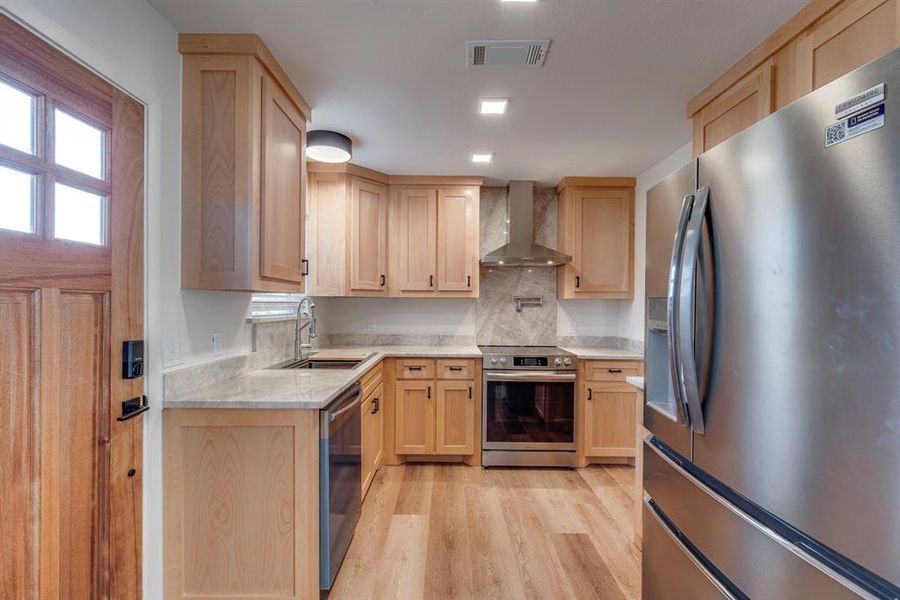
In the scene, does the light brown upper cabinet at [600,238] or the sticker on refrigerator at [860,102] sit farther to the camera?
the light brown upper cabinet at [600,238]

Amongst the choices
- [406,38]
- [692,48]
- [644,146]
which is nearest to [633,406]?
[644,146]

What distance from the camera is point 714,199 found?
3.23ft

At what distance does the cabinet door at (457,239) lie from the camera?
3.39m

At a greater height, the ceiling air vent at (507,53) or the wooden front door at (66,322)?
the ceiling air vent at (507,53)

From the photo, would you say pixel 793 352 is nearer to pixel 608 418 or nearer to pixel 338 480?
pixel 338 480

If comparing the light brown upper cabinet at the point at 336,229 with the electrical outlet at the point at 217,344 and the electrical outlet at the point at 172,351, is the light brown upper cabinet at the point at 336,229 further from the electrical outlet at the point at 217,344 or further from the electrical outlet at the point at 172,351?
the electrical outlet at the point at 172,351

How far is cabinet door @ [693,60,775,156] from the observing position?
1.56 metres

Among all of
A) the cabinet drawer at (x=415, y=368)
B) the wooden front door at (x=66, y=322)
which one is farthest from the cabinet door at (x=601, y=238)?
the wooden front door at (x=66, y=322)

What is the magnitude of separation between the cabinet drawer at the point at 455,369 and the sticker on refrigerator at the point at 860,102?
105 inches

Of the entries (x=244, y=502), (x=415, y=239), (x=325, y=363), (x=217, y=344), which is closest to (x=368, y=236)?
(x=415, y=239)

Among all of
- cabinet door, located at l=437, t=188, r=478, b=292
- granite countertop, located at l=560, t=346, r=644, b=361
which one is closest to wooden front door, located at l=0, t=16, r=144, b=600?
cabinet door, located at l=437, t=188, r=478, b=292

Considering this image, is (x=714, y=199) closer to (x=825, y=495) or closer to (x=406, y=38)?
(x=825, y=495)

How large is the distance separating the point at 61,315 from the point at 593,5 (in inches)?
80.3

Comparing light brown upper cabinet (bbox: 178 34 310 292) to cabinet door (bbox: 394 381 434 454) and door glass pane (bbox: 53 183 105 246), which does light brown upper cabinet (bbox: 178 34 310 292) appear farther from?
cabinet door (bbox: 394 381 434 454)
